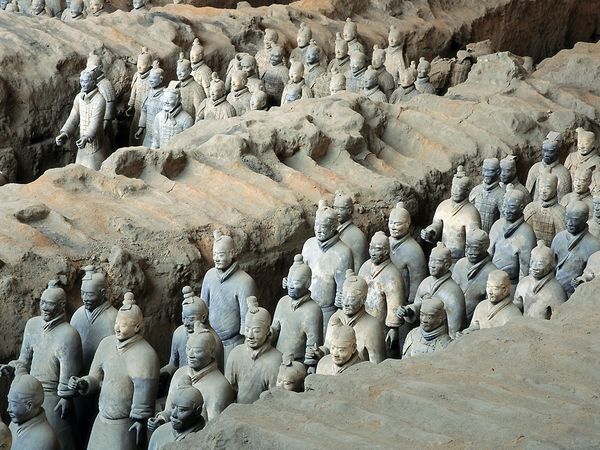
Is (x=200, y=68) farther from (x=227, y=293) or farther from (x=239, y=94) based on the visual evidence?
(x=227, y=293)

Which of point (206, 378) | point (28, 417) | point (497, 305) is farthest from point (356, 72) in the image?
point (28, 417)

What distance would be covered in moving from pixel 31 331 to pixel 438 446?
139 inches

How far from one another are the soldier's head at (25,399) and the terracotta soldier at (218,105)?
5401 mm

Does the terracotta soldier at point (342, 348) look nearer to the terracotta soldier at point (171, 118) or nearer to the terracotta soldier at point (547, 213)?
the terracotta soldier at point (547, 213)

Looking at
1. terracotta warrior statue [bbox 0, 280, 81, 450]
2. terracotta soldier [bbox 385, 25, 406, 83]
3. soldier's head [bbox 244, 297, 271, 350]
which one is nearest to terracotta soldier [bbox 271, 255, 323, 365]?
soldier's head [bbox 244, 297, 271, 350]

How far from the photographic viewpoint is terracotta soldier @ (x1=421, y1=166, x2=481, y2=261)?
9344mm

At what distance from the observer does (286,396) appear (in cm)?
552

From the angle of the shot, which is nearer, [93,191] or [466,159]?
[93,191]

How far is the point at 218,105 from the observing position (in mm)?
11586

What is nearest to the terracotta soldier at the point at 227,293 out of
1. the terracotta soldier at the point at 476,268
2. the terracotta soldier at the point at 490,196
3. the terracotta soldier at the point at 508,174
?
the terracotta soldier at the point at 476,268

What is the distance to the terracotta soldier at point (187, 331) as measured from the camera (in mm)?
7457

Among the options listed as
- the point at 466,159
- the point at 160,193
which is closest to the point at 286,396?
the point at 160,193

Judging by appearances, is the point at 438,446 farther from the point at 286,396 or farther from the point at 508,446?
the point at 286,396

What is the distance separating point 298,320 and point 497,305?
4.04ft
